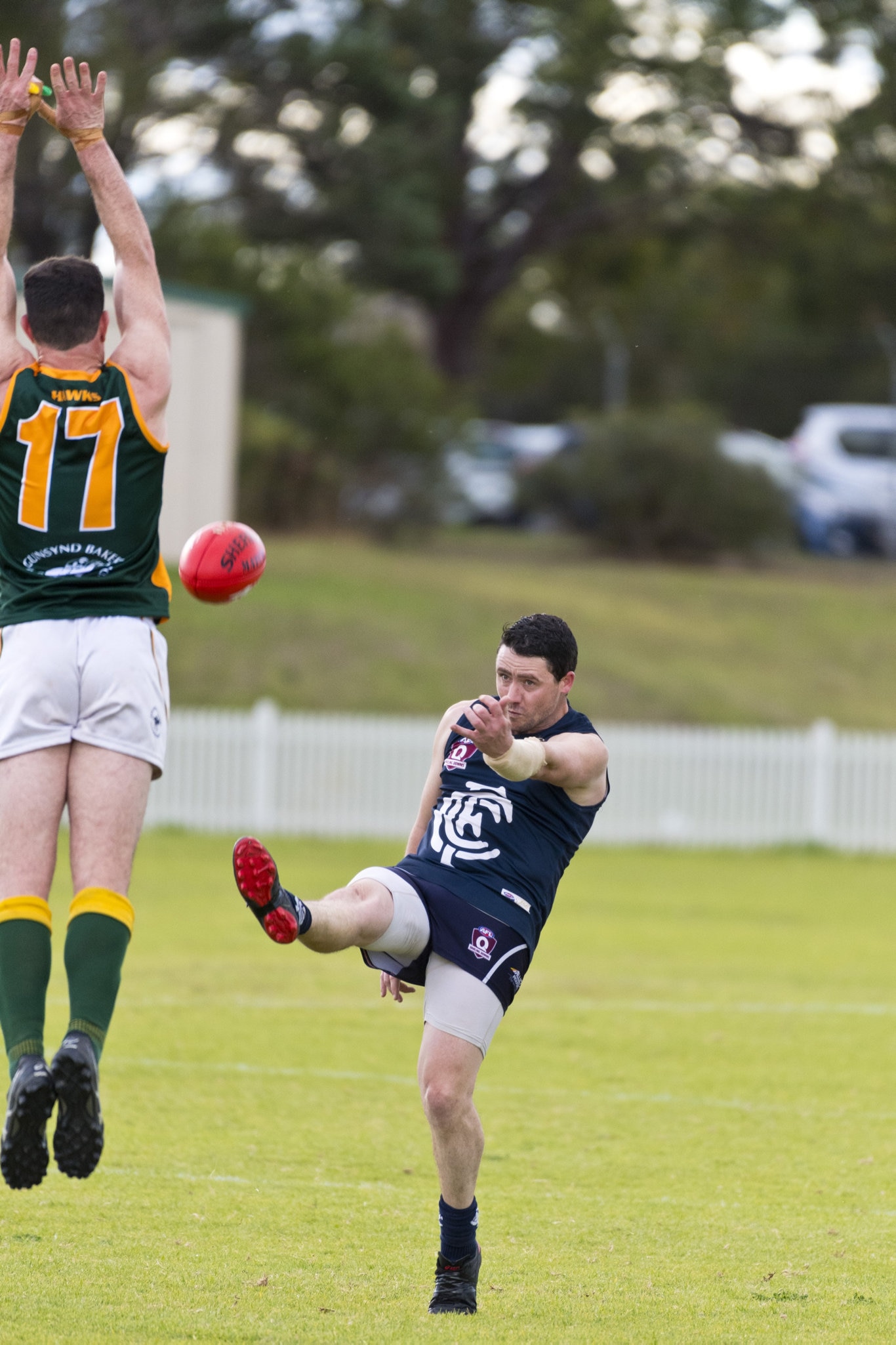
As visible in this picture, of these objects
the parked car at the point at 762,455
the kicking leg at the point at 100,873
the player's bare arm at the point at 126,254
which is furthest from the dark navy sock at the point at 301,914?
the parked car at the point at 762,455

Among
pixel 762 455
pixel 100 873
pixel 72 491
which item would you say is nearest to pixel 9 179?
pixel 72 491

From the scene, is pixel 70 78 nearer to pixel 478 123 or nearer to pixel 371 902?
pixel 371 902

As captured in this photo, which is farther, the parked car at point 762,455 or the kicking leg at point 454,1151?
the parked car at point 762,455

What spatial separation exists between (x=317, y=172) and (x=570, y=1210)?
30283mm

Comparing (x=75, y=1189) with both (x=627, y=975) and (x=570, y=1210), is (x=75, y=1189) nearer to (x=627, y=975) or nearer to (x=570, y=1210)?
(x=570, y=1210)

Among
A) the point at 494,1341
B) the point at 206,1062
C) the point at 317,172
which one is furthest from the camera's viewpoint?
the point at 317,172

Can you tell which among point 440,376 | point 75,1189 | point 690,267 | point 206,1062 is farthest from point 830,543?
point 75,1189

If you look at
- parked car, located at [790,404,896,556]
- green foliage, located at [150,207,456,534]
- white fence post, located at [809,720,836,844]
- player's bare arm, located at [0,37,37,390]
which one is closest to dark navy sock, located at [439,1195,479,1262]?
player's bare arm, located at [0,37,37,390]

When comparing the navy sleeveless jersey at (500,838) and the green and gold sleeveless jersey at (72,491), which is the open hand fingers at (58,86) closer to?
the green and gold sleeveless jersey at (72,491)

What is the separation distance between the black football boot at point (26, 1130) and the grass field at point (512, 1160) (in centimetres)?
56

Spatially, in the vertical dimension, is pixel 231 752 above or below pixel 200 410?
below

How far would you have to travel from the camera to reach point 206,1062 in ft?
29.6

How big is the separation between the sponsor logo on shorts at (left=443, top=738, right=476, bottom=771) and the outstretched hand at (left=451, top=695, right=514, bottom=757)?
602 mm

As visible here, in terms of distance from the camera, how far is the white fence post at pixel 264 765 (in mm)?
19469
